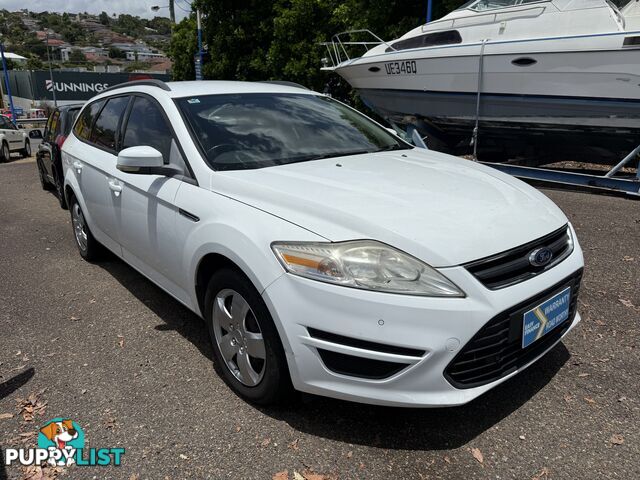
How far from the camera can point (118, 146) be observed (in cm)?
399

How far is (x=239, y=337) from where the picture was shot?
2.66 metres

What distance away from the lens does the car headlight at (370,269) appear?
7.08 ft

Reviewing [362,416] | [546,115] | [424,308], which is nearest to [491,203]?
[424,308]

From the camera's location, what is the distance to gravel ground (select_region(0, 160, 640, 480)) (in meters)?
2.29

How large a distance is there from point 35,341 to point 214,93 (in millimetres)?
2071

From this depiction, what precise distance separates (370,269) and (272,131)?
5.03 feet

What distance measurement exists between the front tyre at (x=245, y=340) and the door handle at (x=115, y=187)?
54.1 inches

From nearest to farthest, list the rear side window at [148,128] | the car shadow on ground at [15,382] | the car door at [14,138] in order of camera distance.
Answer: the car shadow on ground at [15,382] < the rear side window at [148,128] < the car door at [14,138]

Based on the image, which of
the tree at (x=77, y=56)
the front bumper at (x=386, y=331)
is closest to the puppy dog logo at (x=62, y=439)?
the front bumper at (x=386, y=331)

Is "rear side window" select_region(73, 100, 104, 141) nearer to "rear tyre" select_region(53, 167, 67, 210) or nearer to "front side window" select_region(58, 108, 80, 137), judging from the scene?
"rear tyre" select_region(53, 167, 67, 210)

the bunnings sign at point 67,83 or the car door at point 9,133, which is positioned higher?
the bunnings sign at point 67,83

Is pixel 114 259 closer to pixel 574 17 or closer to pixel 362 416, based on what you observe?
pixel 362 416

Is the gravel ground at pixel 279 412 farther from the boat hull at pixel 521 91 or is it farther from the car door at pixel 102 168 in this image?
the boat hull at pixel 521 91

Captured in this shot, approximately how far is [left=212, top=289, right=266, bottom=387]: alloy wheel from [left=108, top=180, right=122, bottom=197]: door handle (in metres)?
1.44
